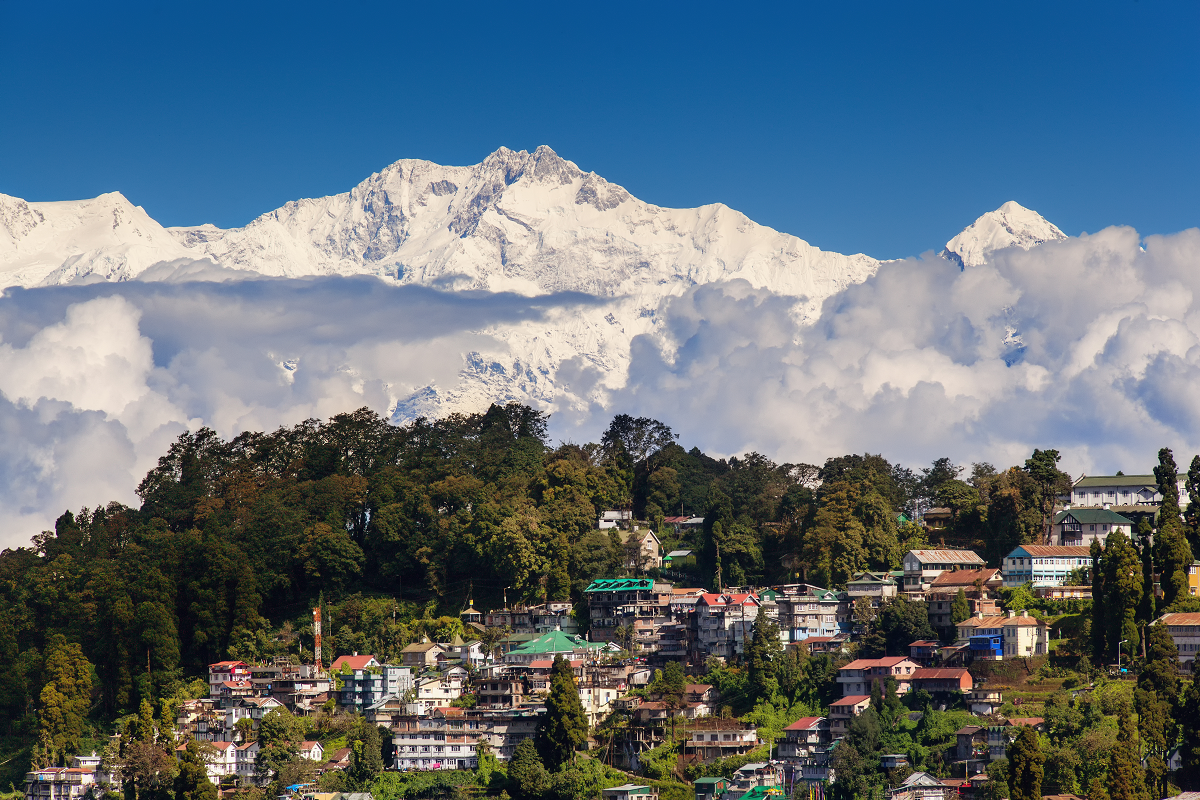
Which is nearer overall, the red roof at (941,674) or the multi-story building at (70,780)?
the red roof at (941,674)

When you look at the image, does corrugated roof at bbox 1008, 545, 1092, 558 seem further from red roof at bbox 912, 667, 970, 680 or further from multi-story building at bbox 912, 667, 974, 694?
multi-story building at bbox 912, 667, 974, 694

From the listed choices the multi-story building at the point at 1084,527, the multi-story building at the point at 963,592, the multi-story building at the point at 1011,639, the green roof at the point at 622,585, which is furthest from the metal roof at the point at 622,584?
the multi-story building at the point at 1084,527

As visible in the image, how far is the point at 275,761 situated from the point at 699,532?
30.5m

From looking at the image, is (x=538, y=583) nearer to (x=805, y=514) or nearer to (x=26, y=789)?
(x=805, y=514)

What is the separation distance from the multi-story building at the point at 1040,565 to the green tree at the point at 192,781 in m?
38.2

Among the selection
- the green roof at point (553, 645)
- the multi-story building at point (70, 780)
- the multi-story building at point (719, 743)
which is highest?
the green roof at point (553, 645)

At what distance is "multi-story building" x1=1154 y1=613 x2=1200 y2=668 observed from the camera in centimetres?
6412

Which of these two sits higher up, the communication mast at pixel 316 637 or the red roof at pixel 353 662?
the communication mast at pixel 316 637

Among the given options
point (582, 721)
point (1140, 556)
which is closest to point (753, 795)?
point (582, 721)

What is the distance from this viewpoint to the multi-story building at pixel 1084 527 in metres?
81.2

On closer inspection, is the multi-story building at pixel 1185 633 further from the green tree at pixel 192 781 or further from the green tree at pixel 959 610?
the green tree at pixel 192 781

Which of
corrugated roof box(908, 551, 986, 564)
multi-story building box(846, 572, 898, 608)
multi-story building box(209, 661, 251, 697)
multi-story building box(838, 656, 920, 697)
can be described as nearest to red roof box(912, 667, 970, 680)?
multi-story building box(838, 656, 920, 697)

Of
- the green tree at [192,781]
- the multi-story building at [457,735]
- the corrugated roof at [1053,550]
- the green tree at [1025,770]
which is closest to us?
the green tree at [1025,770]

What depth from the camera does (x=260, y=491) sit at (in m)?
98.0
